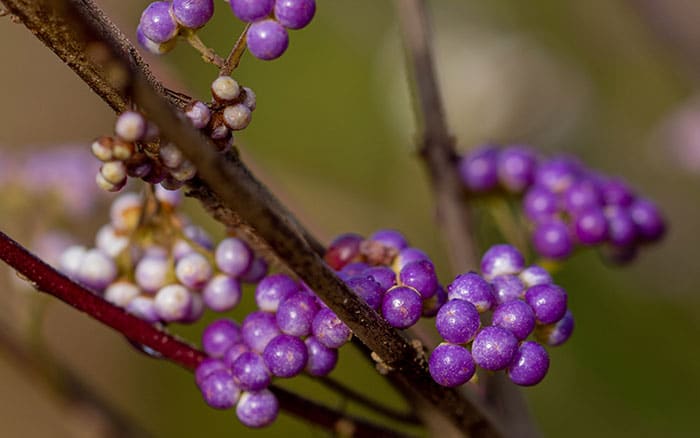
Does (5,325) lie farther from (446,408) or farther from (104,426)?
(446,408)

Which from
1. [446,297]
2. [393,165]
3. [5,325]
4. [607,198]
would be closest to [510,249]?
[446,297]

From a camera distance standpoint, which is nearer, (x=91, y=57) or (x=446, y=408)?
(x=91, y=57)

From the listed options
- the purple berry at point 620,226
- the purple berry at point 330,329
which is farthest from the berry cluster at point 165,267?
the purple berry at point 620,226

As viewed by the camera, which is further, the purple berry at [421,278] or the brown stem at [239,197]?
the purple berry at [421,278]

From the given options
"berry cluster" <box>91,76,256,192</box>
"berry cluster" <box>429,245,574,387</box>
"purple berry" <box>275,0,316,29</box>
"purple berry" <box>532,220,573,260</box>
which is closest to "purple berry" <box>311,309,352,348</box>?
"berry cluster" <box>429,245,574,387</box>

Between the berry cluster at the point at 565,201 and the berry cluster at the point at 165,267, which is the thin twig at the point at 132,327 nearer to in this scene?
the berry cluster at the point at 165,267

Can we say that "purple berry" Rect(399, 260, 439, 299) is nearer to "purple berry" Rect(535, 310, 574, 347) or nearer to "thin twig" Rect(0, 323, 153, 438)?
"purple berry" Rect(535, 310, 574, 347)
